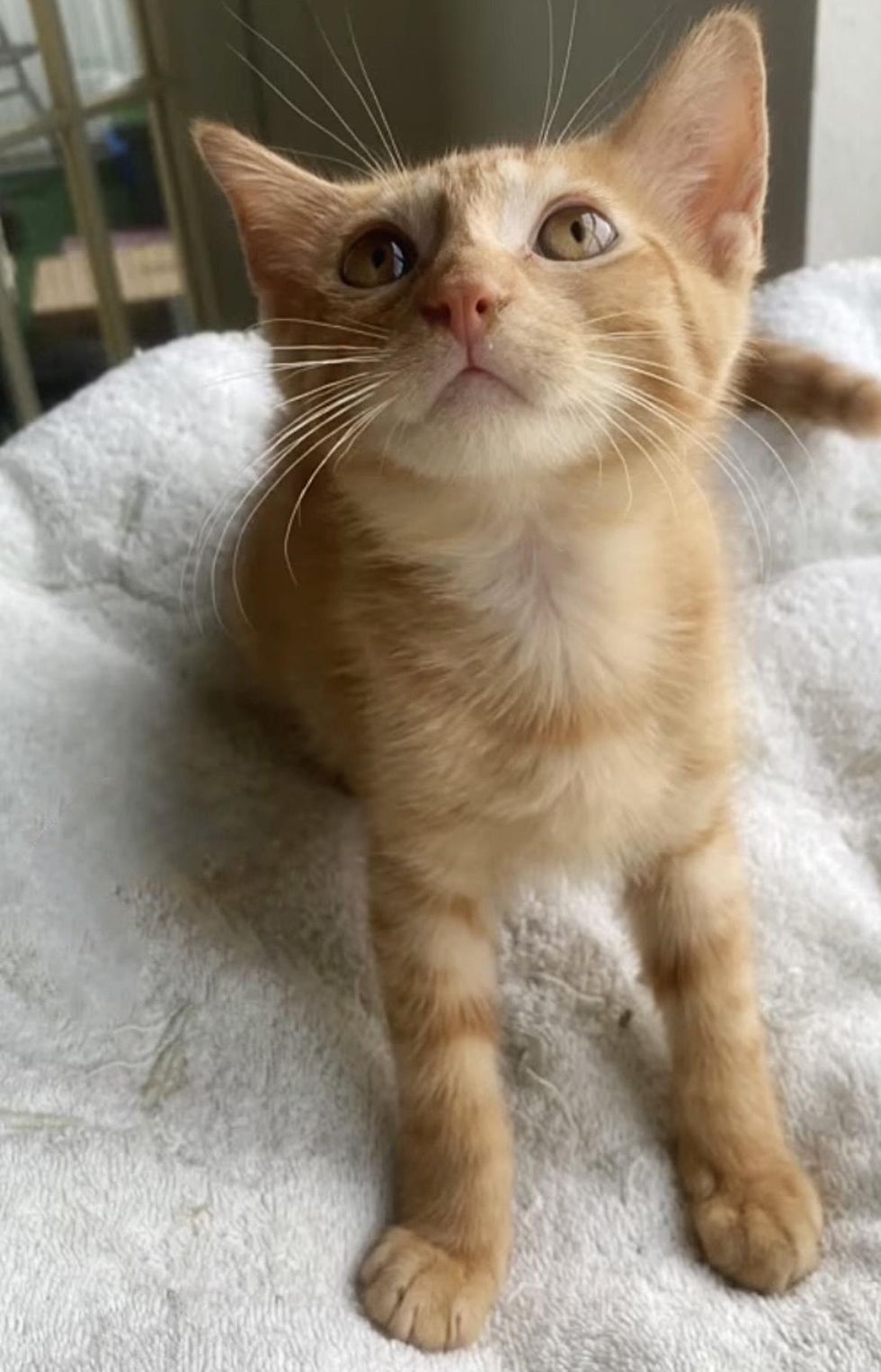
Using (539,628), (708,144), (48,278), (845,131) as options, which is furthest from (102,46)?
(539,628)

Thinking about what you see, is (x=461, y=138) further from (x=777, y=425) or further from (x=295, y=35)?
(x=777, y=425)

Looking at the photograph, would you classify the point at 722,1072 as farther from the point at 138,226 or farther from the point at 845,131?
the point at 138,226

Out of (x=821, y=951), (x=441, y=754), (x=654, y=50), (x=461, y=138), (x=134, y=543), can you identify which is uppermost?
(x=654, y=50)

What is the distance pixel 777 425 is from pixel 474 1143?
2.68ft

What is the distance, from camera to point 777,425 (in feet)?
4.69

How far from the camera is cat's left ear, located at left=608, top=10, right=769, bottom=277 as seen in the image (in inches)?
35.1

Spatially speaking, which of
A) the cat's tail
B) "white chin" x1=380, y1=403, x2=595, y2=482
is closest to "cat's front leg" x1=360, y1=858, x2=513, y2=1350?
"white chin" x1=380, y1=403, x2=595, y2=482

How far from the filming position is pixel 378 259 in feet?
2.85

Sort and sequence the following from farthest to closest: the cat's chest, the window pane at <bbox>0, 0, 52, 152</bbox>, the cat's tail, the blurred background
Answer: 1. the window pane at <bbox>0, 0, 52, 152</bbox>
2. the blurred background
3. the cat's tail
4. the cat's chest

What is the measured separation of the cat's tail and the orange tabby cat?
1.19 feet

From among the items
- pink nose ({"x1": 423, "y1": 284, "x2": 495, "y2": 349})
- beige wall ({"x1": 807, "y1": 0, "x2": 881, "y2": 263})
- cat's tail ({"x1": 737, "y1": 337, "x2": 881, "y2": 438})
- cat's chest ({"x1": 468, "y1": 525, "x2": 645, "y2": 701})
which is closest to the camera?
pink nose ({"x1": 423, "y1": 284, "x2": 495, "y2": 349})

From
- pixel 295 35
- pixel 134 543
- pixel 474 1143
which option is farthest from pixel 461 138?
pixel 474 1143

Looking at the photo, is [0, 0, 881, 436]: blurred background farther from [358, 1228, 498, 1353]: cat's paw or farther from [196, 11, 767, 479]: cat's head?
[358, 1228, 498, 1353]: cat's paw

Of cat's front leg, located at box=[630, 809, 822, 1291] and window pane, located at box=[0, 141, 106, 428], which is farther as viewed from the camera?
window pane, located at box=[0, 141, 106, 428]
